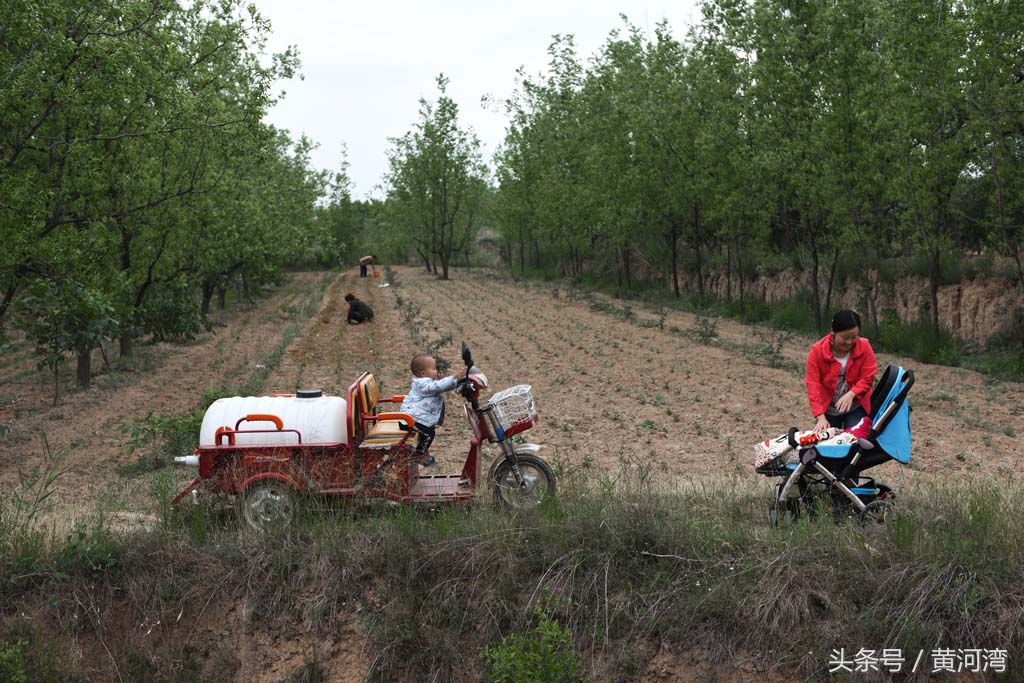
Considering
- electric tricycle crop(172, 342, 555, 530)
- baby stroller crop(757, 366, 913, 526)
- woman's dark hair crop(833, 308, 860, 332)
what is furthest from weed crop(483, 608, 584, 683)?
woman's dark hair crop(833, 308, 860, 332)

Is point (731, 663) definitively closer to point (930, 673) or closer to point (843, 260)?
point (930, 673)

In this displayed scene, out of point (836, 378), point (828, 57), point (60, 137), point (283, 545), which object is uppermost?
point (828, 57)

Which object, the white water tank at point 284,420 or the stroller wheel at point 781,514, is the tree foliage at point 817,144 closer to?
the stroller wheel at point 781,514

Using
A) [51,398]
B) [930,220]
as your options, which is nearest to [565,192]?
[930,220]

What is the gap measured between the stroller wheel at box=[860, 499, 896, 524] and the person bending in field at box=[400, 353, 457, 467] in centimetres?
334

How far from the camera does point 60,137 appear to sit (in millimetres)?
12789

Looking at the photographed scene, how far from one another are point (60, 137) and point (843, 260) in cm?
1953

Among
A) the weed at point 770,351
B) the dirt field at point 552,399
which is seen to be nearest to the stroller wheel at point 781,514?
the dirt field at point 552,399

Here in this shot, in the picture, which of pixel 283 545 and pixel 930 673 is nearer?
pixel 930 673

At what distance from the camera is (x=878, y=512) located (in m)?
6.49

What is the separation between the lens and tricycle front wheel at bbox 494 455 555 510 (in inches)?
281

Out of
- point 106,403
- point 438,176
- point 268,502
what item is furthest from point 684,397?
point 438,176

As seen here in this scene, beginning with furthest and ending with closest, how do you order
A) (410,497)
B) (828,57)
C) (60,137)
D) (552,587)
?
(828,57) < (60,137) < (410,497) < (552,587)

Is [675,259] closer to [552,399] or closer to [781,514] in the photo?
[552,399]
